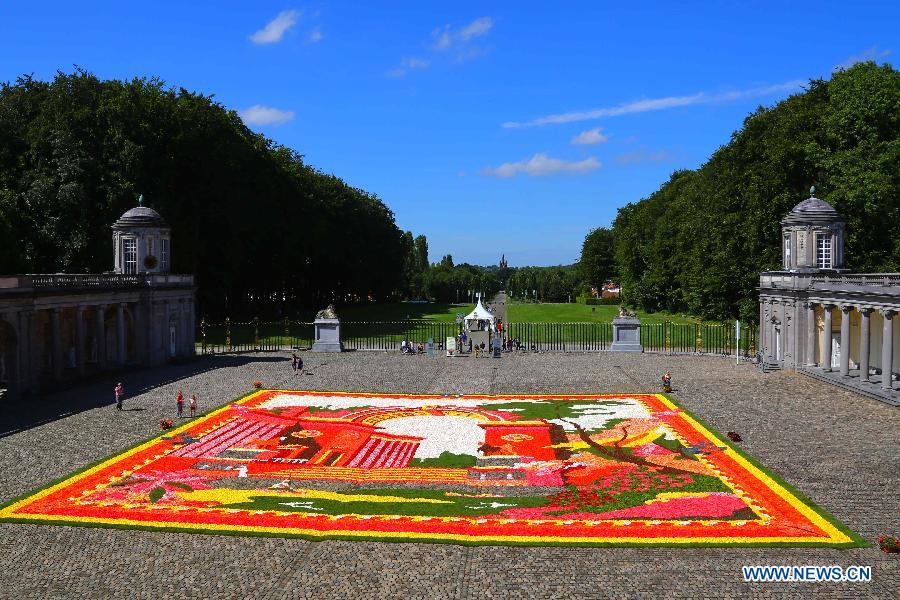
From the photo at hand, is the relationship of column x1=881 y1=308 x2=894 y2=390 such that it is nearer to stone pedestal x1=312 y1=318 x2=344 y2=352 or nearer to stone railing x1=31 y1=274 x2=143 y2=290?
stone pedestal x1=312 y1=318 x2=344 y2=352

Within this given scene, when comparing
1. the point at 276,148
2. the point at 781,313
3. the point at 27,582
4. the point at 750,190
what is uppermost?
the point at 276,148

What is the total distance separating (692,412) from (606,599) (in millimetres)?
18733

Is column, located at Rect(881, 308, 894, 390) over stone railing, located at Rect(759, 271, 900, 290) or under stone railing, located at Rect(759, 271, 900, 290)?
under

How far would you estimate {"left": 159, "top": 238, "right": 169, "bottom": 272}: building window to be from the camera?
50000 millimetres

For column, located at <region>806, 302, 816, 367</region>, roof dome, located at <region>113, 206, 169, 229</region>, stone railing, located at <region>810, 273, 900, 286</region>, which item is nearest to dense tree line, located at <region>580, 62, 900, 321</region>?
stone railing, located at <region>810, 273, 900, 286</region>

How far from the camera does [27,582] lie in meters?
14.6

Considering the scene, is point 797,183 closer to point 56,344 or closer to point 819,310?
point 819,310

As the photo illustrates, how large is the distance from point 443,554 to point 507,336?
42.1 m

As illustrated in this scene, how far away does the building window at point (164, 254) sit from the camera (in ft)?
164

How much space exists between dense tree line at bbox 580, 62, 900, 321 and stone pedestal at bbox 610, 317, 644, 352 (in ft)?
35.2

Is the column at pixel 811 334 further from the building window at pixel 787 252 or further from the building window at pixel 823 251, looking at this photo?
the building window at pixel 787 252

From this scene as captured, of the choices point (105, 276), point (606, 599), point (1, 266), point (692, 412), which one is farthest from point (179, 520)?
point (1, 266)

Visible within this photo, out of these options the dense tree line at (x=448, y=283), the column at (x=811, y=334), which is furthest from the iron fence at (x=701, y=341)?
the dense tree line at (x=448, y=283)

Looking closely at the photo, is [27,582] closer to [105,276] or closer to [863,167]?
[105,276]
